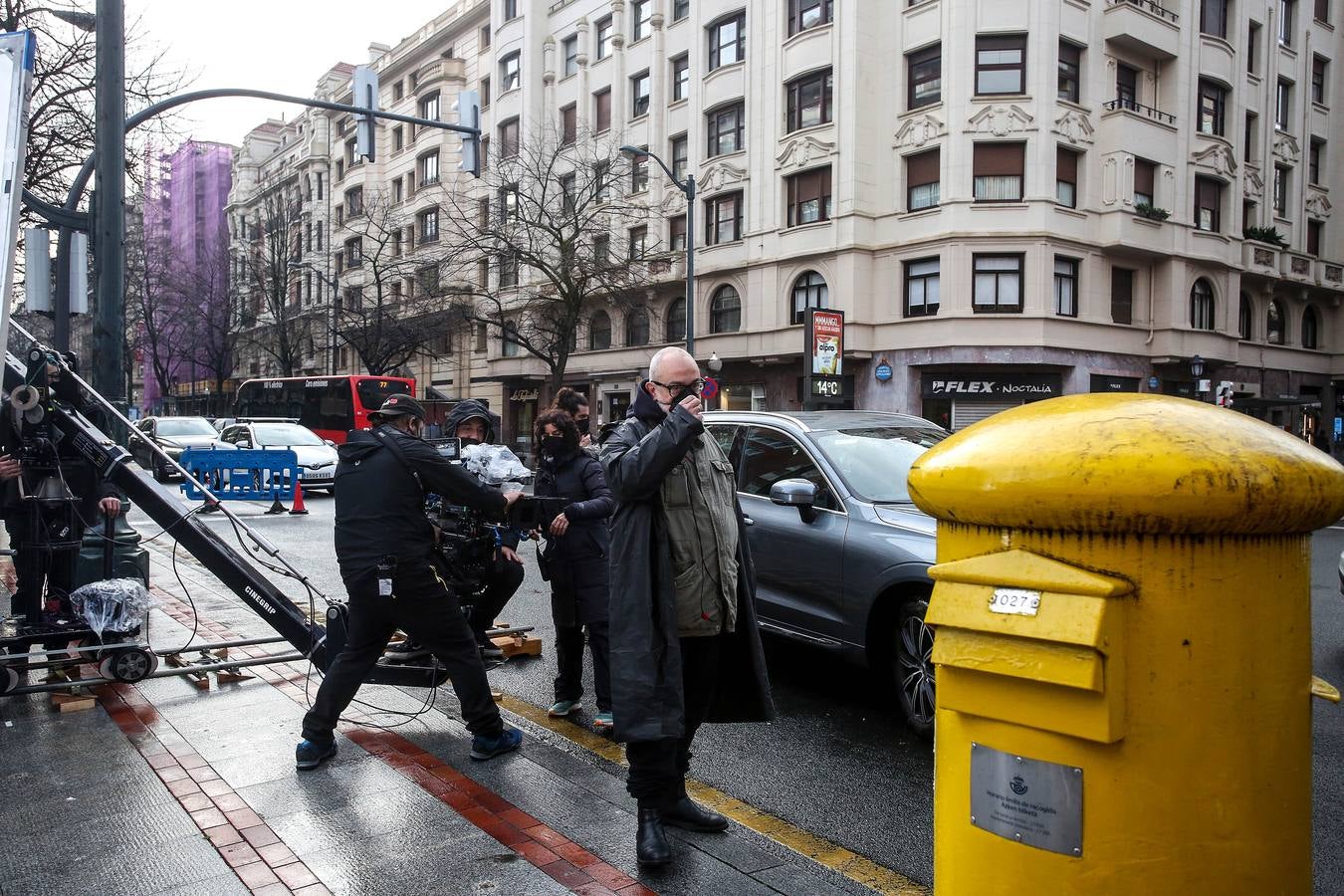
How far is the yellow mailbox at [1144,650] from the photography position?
1.90 m

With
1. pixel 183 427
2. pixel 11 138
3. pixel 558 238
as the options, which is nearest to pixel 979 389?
pixel 558 238

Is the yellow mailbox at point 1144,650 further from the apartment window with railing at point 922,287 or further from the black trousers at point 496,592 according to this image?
the apartment window with railing at point 922,287

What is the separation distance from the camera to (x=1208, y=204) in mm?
31141

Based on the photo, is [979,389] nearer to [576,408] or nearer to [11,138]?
[576,408]

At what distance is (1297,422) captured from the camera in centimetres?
3356

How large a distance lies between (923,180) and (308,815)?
90.4 ft

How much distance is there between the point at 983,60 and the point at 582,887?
2834 centimetres

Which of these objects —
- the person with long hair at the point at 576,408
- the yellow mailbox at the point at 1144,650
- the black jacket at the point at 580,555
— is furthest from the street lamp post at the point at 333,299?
the yellow mailbox at the point at 1144,650

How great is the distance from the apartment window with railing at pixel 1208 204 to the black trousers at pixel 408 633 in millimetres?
31502

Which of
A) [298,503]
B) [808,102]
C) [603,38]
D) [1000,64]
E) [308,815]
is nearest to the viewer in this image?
[308,815]

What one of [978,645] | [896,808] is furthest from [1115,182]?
[978,645]

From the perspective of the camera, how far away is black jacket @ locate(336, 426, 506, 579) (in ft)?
14.5

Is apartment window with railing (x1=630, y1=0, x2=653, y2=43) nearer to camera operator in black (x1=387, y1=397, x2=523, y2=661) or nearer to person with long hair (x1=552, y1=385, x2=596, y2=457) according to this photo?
person with long hair (x1=552, y1=385, x2=596, y2=457)

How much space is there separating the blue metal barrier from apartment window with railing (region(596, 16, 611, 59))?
24.3 m
